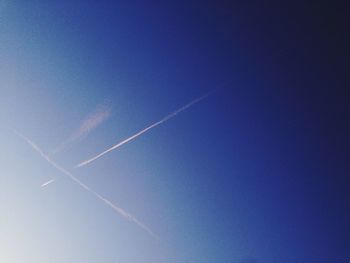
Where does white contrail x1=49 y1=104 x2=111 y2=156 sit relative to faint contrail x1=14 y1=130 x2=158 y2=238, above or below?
above

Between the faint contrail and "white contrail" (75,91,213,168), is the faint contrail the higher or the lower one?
the lower one

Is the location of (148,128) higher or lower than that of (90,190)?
higher

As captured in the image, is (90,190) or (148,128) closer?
(148,128)

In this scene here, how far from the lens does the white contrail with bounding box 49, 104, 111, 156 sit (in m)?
1.49

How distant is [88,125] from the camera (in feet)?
4.99

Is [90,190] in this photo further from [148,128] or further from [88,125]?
[148,128]

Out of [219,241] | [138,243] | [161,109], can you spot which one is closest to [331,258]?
[219,241]

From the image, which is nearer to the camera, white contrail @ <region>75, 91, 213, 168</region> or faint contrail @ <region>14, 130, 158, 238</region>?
white contrail @ <region>75, 91, 213, 168</region>

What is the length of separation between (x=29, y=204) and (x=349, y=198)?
196 centimetres

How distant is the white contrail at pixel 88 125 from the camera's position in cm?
149

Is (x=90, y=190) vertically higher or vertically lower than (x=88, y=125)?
lower

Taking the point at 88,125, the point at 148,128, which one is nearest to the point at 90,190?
the point at 88,125

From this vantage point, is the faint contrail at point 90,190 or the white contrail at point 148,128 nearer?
the white contrail at point 148,128

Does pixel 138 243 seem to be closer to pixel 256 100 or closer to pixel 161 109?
pixel 161 109
